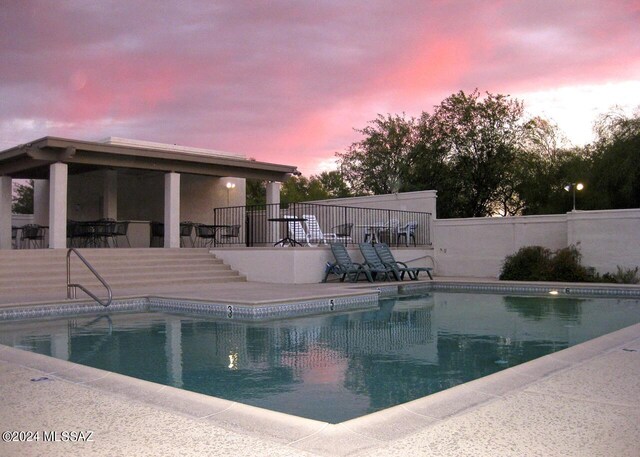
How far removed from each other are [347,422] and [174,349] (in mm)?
4037

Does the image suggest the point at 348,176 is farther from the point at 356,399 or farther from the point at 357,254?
the point at 356,399

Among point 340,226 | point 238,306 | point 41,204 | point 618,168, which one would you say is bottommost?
point 238,306

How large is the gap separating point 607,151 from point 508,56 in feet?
21.1

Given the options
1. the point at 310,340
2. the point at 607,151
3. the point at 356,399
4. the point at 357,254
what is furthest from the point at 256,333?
the point at 607,151

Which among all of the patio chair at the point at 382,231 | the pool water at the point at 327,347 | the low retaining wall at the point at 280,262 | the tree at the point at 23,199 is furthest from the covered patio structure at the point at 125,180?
the tree at the point at 23,199

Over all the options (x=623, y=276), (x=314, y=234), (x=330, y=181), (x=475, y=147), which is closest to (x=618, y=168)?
(x=623, y=276)

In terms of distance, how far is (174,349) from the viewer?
6.96 m

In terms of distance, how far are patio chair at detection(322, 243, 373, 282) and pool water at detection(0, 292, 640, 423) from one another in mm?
3515

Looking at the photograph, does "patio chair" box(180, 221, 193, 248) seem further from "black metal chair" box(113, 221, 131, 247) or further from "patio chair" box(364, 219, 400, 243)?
"patio chair" box(364, 219, 400, 243)

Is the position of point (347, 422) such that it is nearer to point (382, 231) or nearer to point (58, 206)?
point (58, 206)

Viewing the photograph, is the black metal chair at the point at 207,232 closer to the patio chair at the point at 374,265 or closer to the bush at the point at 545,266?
the patio chair at the point at 374,265

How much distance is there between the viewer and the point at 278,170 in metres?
18.5

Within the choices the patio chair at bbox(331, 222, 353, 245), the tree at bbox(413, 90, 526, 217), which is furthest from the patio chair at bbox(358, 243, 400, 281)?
the tree at bbox(413, 90, 526, 217)

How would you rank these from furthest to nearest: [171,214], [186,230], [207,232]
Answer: [186,230], [207,232], [171,214]
